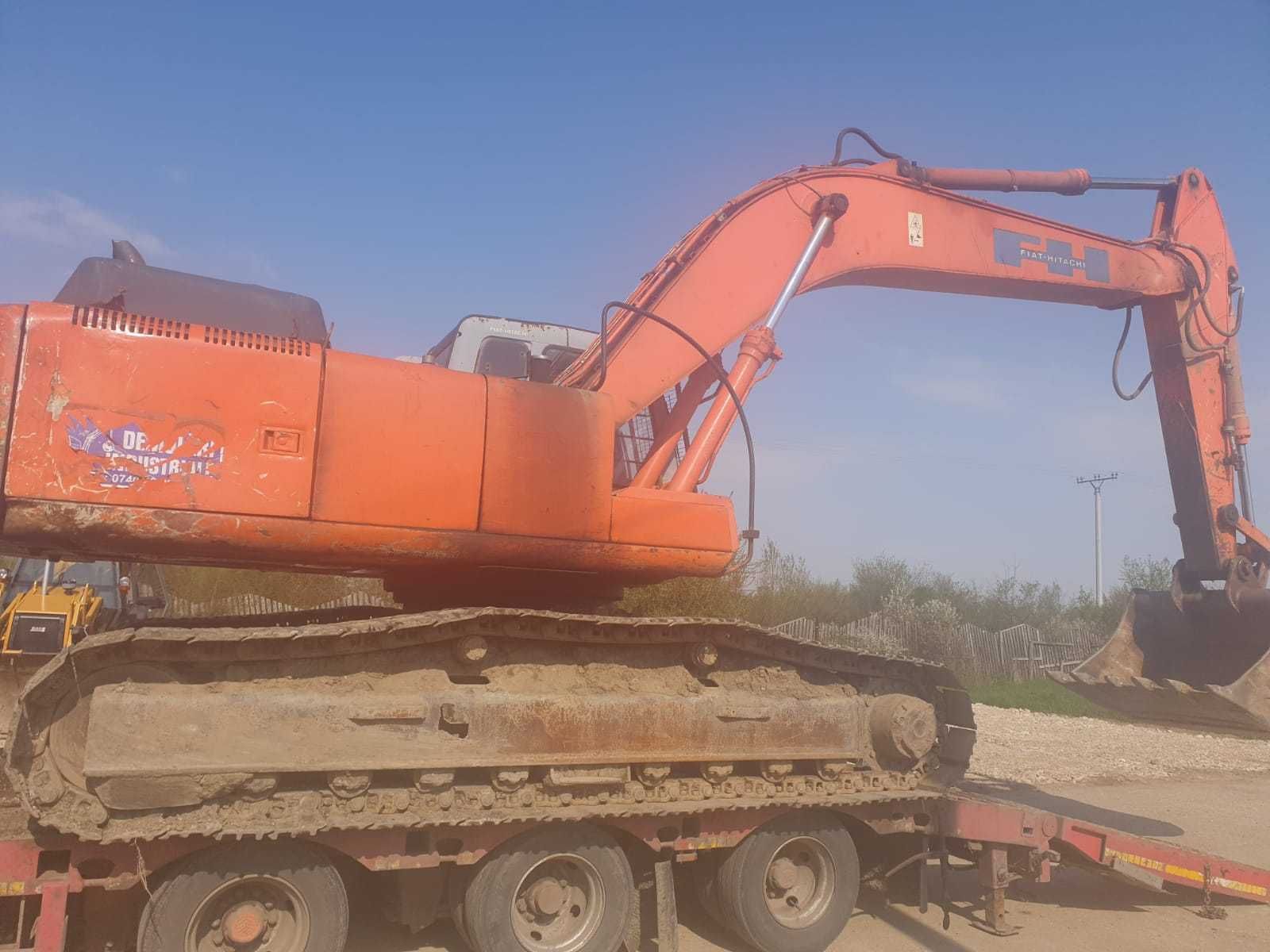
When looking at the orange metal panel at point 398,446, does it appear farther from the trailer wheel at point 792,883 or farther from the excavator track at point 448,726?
the trailer wheel at point 792,883

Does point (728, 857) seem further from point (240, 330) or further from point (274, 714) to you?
point (240, 330)

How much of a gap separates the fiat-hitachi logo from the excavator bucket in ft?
8.88

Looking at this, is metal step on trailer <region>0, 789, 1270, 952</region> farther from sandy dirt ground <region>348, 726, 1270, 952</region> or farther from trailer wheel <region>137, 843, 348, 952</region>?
sandy dirt ground <region>348, 726, 1270, 952</region>

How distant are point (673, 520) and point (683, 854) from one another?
192cm

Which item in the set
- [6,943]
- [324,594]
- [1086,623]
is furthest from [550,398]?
[1086,623]

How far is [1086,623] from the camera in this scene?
30.9 meters

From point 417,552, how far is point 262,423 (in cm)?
97

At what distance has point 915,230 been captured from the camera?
7.18m

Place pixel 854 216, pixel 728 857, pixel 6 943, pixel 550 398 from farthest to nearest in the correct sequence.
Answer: pixel 854 216
pixel 728 857
pixel 550 398
pixel 6 943

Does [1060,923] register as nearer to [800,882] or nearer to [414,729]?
[800,882]

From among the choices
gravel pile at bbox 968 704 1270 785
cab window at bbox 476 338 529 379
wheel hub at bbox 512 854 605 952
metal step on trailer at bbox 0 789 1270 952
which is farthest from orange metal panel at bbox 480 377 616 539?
gravel pile at bbox 968 704 1270 785

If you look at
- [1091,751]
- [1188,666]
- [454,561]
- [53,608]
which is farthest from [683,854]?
[1091,751]

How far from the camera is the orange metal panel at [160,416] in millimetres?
4176

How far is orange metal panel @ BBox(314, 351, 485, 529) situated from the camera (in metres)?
4.64
